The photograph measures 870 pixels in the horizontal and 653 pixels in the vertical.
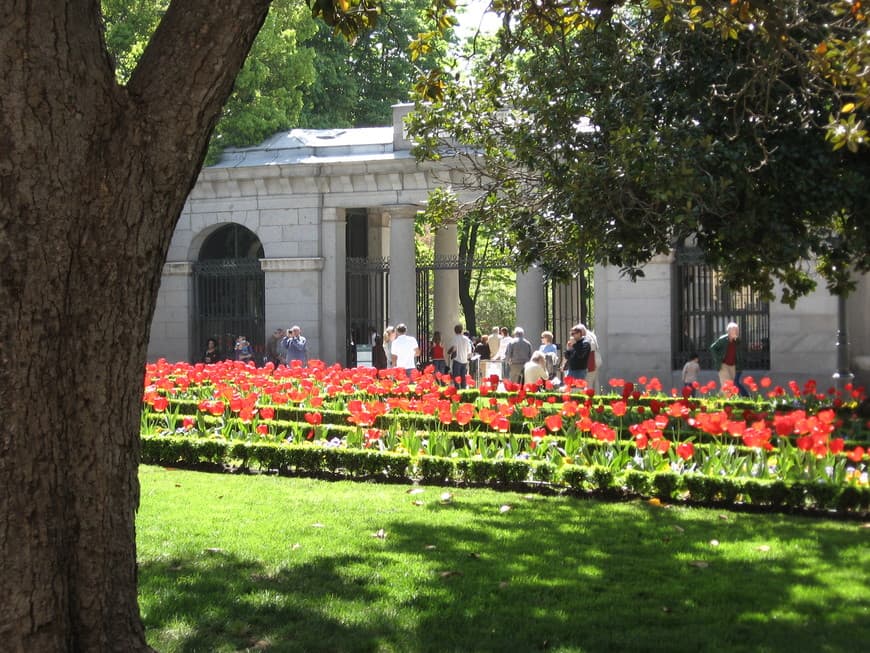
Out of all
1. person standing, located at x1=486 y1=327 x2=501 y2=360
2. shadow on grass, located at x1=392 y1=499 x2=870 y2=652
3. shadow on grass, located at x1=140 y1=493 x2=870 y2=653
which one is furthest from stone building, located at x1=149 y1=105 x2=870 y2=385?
shadow on grass, located at x1=140 y1=493 x2=870 y2=653

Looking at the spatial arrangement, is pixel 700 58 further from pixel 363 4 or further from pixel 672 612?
pixel 672 612

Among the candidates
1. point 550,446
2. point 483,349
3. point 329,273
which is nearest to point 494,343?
point 483,349

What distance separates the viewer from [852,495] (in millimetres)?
8945

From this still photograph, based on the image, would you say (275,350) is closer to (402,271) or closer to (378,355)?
(378,355)

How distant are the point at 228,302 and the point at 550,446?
1877cm

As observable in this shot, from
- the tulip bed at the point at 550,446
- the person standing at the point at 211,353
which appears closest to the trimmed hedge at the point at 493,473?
the tulip bed at the point at 550,446

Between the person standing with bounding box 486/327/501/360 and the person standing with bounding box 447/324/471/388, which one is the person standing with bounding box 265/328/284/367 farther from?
the person standing with bounding box 486/327/501/360

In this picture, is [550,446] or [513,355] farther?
[513,355]

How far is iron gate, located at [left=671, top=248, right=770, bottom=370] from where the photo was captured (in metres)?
22.2

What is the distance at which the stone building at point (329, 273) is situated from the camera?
75.8ft

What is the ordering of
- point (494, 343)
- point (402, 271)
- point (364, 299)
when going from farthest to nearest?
1. point (364, 299)
2. point (494, 343)
3. point (402, 271)

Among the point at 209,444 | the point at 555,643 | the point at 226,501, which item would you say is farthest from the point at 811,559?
the point at 209,444

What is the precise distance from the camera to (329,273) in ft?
88.1

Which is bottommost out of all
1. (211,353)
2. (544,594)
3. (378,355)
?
(544,594)
